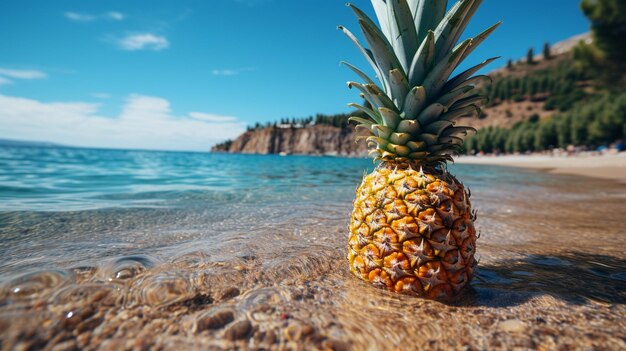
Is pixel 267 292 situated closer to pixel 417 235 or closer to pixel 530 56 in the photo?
pixel 417 235

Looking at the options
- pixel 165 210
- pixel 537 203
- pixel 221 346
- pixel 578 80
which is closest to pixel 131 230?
pixel 165 210

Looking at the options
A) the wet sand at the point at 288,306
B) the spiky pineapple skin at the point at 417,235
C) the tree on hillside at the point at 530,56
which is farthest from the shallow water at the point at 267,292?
the tree on hillside at the point at 530,56

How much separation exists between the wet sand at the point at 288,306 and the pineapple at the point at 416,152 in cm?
30

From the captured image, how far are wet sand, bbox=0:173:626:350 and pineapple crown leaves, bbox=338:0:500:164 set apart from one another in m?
1.44

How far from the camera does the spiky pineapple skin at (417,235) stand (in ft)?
7.90

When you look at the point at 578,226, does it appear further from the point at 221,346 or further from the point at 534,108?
the point at 534,108

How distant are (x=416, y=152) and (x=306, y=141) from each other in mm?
178001

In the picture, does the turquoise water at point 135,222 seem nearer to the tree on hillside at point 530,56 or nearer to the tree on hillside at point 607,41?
the tree on hillside at point 607,41

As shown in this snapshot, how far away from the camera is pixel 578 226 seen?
5.78 metres

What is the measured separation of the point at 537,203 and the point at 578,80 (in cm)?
17838

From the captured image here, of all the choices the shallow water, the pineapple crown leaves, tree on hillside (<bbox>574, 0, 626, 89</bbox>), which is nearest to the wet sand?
the shallow water

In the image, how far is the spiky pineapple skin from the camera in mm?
2408

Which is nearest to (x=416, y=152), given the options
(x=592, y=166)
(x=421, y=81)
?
(x=421, y=81)

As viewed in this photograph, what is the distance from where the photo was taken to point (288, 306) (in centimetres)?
231
